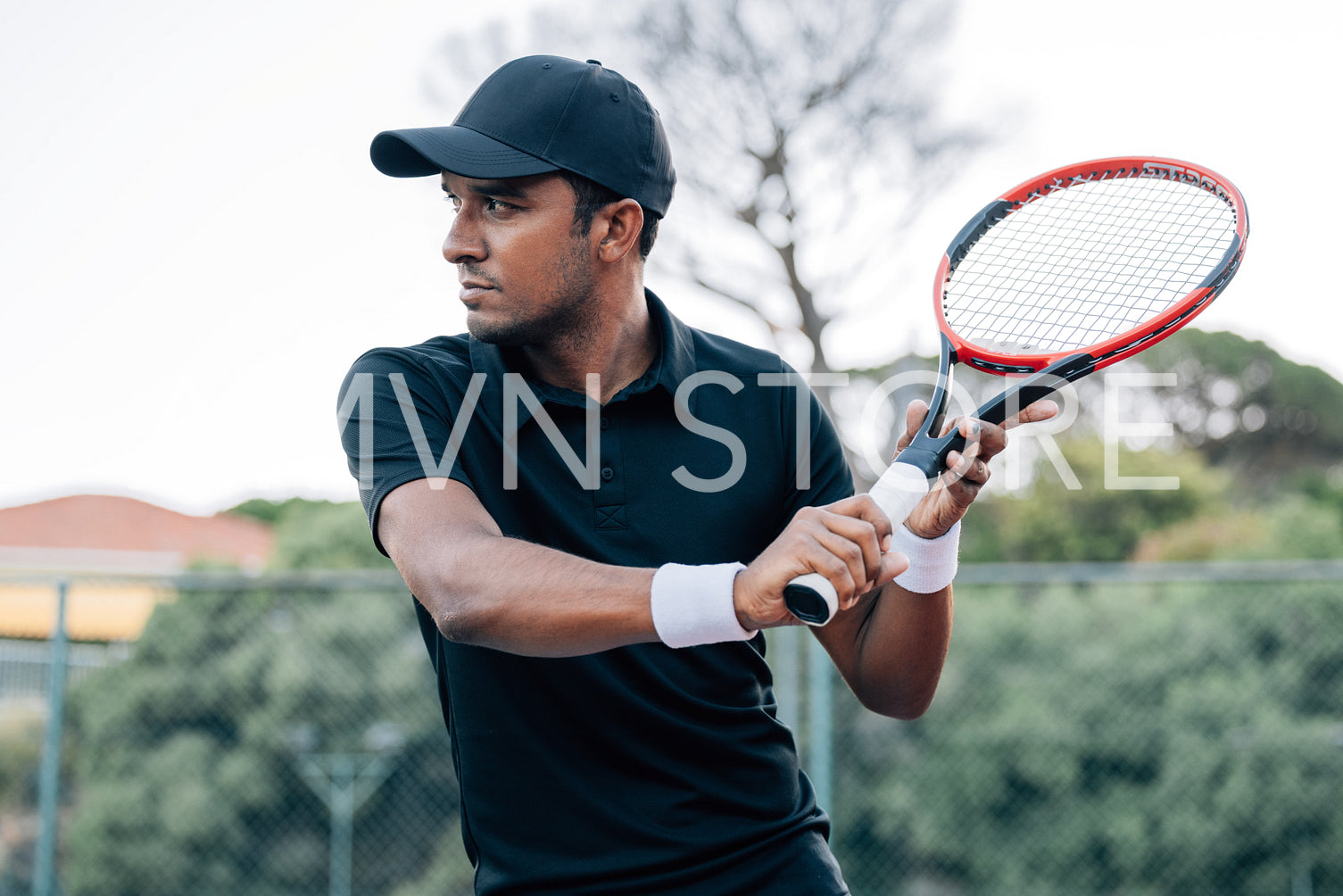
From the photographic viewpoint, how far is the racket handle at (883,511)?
4.25 ft

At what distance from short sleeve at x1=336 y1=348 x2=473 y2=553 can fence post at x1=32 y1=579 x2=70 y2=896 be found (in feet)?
14.8

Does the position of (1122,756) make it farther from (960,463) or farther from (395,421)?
(395,421)

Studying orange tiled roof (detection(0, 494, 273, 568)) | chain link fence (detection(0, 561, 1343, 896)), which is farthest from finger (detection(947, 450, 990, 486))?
orange tiled roof (detection(0, 494, 273, 568))

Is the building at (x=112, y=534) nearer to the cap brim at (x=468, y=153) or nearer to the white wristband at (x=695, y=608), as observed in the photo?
the cap brim at (x=468, y=153)

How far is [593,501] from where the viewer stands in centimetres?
186

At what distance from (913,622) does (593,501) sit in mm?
583

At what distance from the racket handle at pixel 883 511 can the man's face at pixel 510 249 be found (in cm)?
63

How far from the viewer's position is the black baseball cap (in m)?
1.74

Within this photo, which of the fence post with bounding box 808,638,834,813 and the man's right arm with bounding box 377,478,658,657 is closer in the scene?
the man's right arm with bounding box 377,478,658,657

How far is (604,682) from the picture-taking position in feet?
5.69

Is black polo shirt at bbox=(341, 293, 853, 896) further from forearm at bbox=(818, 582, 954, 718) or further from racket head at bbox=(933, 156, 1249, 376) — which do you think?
racket head at bbox=(933, 156, 1249, 376)

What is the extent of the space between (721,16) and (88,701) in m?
8.47

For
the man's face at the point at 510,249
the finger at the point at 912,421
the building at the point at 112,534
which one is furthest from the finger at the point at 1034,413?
the building at the point at 112,534

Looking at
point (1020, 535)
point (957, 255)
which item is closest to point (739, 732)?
point (957, 255)
